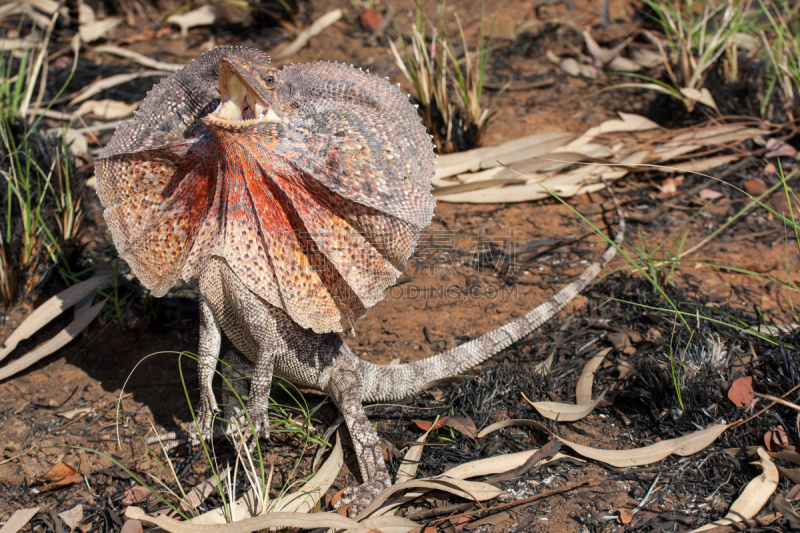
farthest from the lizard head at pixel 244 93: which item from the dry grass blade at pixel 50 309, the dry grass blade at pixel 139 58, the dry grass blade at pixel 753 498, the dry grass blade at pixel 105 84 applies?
the dry grass blade at pixel 139 58

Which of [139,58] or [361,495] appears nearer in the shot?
[361,495]

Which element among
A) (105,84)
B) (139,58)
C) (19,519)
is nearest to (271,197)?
(19,519)

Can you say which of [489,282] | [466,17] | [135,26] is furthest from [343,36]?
[489,282]

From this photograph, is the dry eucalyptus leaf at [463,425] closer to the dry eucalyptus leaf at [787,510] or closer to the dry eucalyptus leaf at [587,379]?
the dry eucalyptus leaf at [587,379]

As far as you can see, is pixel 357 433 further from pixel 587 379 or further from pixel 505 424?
pixel 587 379

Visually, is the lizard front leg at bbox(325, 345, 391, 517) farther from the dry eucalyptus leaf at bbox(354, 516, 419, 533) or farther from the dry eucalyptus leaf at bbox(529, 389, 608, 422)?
the dry eucalyptus leaf at bbox(529, 389, 608, 422)

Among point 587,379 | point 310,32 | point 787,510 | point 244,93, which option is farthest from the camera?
point 310,32

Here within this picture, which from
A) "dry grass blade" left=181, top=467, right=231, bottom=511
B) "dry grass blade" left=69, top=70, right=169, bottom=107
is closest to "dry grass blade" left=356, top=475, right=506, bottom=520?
"dry grass blade" left=181, top=467, right=231, bottom=511
